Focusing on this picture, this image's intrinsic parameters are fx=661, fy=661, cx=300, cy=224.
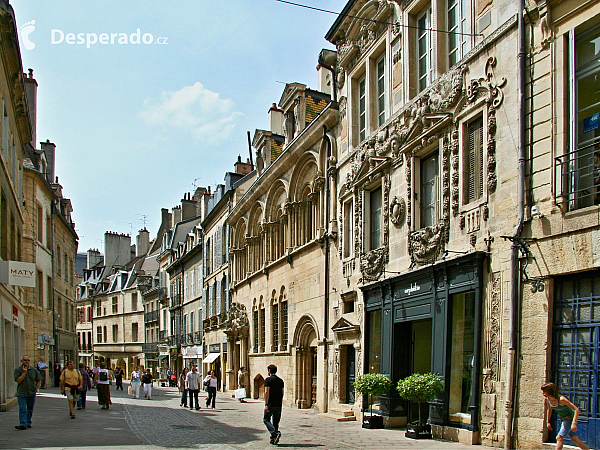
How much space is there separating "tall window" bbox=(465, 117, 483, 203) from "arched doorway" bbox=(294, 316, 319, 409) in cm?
1029

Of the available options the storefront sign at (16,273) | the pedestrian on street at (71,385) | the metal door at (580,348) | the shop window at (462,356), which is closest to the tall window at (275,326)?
the pedestrian on street at (71,385)

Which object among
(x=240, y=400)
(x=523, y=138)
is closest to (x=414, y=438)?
(x=523, y=138)

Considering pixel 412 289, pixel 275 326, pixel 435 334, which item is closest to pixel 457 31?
pixel 412 289

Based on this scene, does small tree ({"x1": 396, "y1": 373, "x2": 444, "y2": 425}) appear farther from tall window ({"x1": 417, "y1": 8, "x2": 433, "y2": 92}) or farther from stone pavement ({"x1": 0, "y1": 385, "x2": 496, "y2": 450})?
tall window ({"x1": 417, "y1": 8, "x2": 433, "y2": 92})

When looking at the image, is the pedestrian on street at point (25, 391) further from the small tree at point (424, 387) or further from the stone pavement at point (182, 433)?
the small tree at point (424, 387)

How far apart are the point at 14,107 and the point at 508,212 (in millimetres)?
15945

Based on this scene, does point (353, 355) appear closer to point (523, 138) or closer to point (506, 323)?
point (506, 323)

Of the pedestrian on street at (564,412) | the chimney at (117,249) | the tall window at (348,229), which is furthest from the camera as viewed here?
the chimney at (117,249)

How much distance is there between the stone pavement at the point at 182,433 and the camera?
10.9 metres

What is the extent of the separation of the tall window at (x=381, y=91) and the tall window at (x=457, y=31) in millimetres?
3314

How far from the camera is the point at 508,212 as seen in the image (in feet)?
35.4

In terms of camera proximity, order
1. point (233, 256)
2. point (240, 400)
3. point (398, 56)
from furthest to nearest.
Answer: point (233, 256), point (240, 400), point (398, 56)

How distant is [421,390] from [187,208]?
145 feet

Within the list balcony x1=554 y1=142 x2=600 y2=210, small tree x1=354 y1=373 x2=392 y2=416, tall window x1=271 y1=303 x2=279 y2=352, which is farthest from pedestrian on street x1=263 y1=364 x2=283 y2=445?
tall window x1=271 y1=303 x2=279 y2=352
